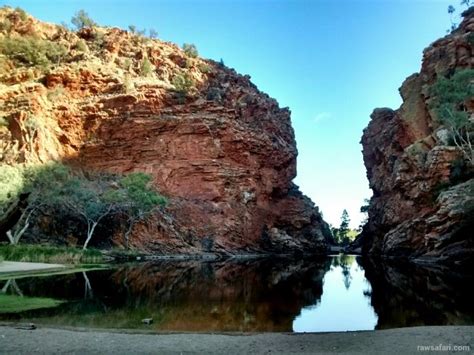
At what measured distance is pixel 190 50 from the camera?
253 ft

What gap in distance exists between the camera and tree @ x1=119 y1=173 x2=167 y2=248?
4700 cm

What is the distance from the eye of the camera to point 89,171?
58.7 m

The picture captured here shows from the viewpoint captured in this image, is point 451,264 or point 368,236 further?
point 368,236

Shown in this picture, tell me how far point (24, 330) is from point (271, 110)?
231 ft

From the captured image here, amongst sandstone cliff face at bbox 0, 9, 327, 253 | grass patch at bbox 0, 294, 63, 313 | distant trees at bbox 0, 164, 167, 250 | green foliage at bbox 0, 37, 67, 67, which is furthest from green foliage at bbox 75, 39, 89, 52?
grass patch at bbox 0, 294, 63, 313

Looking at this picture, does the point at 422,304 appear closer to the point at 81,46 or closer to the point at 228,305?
the point at 228,305

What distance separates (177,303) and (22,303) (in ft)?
17.1

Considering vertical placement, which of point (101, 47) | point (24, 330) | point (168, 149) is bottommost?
point (24, 330)

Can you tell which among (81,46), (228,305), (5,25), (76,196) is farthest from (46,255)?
(5,25)

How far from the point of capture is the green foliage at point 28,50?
6175 cm

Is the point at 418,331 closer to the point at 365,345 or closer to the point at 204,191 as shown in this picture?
the point at 365,345

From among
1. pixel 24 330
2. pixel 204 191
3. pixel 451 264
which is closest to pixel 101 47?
pixel 204 191

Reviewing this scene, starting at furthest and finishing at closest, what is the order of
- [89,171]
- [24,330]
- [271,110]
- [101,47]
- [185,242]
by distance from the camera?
[271,110] < [101,47] < [89,171] < [185,242] < [24,330]

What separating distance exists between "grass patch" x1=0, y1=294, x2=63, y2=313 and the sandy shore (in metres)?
3.27
